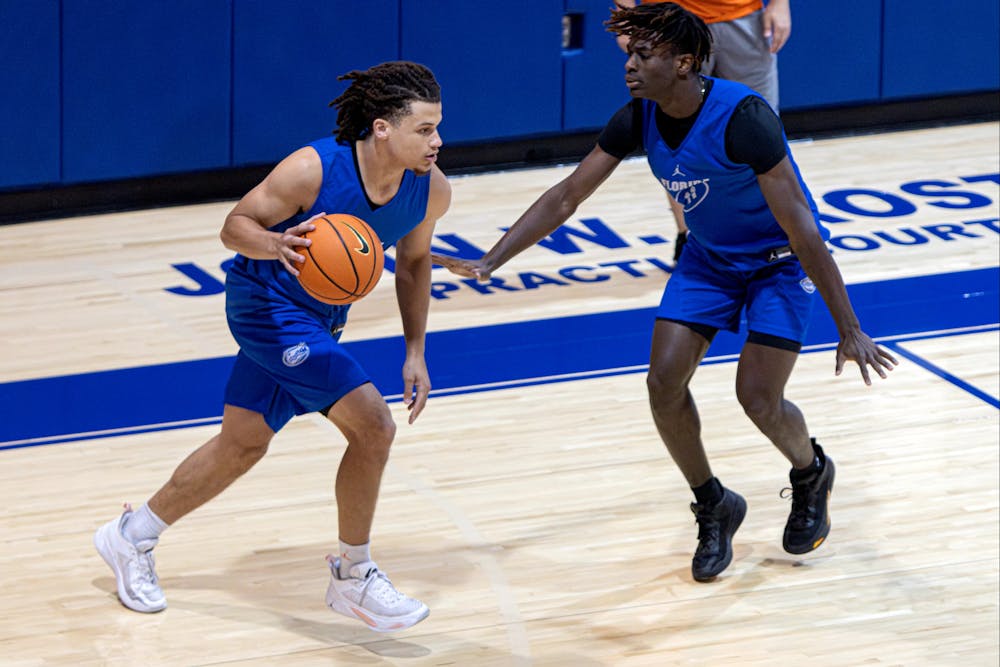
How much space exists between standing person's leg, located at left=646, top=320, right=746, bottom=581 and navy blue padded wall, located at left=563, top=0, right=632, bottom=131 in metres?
4.62

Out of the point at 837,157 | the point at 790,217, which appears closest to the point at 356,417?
the point at 790,217

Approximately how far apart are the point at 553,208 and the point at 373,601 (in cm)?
122

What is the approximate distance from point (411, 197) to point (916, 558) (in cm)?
186

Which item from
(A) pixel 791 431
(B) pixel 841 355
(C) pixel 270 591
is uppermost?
(B) pixel 841 355

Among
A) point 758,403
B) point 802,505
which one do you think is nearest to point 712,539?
point 802,505

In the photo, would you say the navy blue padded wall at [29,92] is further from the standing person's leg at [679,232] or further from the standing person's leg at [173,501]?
the standing person's leg at [173,501]

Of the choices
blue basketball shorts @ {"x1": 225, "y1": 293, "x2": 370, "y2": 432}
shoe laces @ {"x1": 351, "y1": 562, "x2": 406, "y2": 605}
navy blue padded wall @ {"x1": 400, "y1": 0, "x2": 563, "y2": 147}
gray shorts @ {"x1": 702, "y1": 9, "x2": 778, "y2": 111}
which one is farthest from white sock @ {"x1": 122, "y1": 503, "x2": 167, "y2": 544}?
navy blue padded wall @ {"x1": 400, "y1": 0, "x2": 563, "y2": 147}

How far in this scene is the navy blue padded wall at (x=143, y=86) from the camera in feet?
26.4

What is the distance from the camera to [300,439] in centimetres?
575

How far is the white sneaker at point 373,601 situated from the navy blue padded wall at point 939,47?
6.19 metres

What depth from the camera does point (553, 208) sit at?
4.62 meters

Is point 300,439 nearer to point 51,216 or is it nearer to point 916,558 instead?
point 916,558

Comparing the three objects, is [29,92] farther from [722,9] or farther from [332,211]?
[332,211]

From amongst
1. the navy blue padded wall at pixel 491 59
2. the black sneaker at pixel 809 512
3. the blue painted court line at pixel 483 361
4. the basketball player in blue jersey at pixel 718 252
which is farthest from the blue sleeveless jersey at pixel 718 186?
the navy blue padded wall at pixel 491 59
